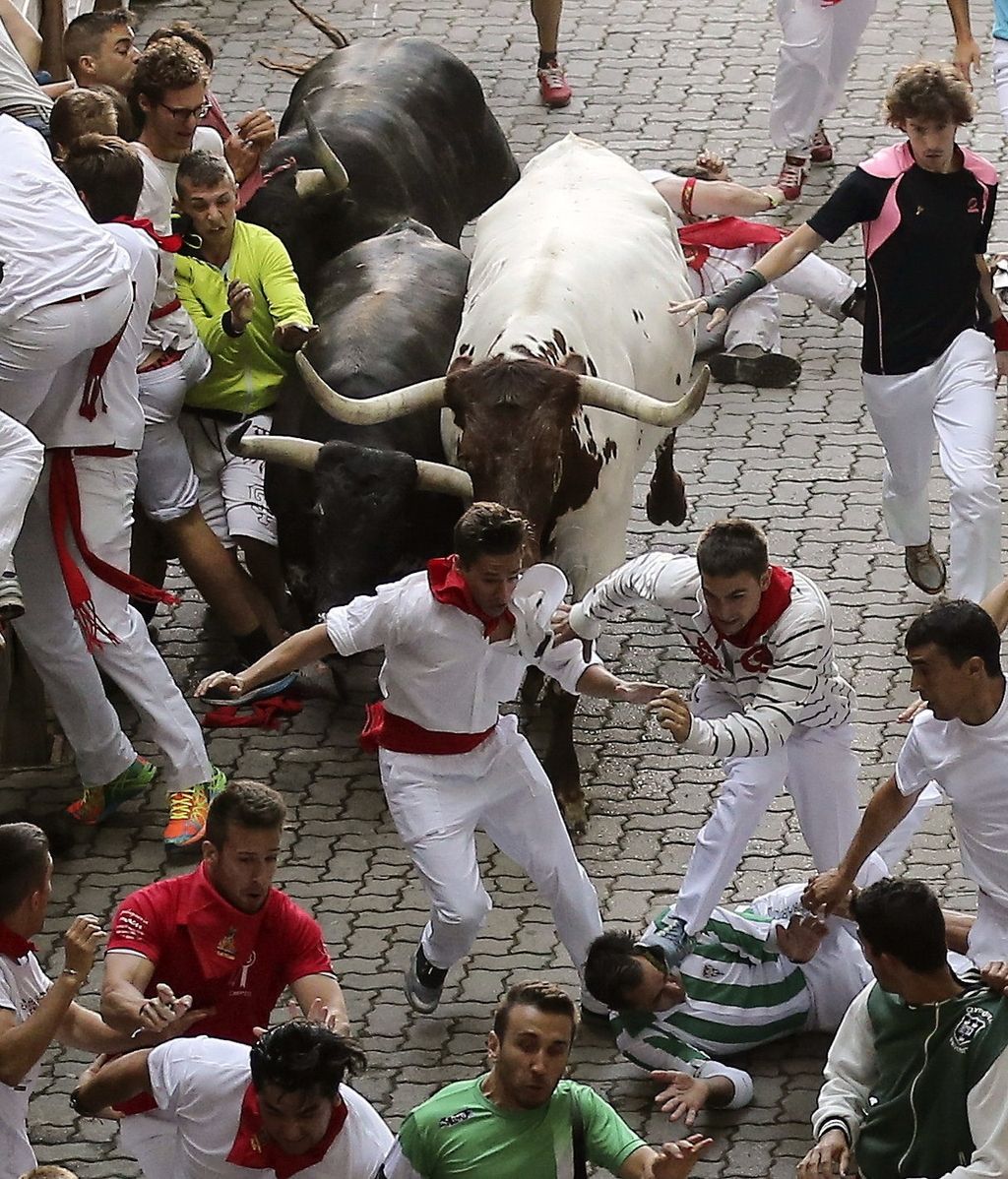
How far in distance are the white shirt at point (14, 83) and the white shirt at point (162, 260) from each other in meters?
0.58

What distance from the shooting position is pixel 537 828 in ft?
23.8

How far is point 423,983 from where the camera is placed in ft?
24.4

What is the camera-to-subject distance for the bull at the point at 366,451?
863cm

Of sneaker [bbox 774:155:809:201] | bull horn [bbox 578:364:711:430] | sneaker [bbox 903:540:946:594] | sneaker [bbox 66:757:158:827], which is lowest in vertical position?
sneaker [bbox 66:757:158:827]

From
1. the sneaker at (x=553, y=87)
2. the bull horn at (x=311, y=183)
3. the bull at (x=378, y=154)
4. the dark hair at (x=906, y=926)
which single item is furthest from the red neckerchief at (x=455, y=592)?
the sneaker at (x=553, y=87)

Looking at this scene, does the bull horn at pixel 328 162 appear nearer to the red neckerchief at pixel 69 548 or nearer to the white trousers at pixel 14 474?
the red neckerchief at pixel 69 548

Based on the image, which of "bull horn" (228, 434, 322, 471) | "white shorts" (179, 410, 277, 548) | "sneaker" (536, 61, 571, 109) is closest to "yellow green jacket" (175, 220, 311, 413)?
"white shorts" (179, 410, 277, 548)

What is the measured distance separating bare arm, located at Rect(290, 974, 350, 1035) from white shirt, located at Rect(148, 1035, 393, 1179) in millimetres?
181

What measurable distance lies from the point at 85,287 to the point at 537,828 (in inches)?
89.9

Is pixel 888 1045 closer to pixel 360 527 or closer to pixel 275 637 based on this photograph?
pixel 360 527

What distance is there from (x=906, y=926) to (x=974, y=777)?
3.46ft

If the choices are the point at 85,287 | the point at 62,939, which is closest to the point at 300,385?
the point at 85,287

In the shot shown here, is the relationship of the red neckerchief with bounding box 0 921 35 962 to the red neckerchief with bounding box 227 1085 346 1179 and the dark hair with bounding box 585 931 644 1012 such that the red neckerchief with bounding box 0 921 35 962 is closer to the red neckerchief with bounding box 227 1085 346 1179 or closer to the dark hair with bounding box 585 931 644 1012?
the red neckerchief with bounding box 227 1085 346 1179

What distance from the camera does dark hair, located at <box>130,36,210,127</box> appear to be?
8.95 m
